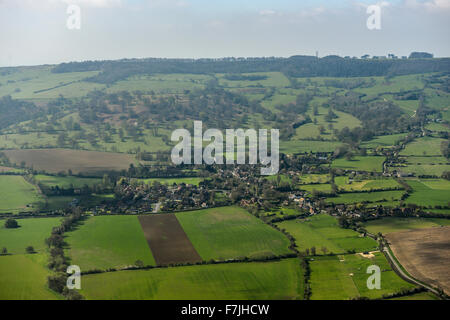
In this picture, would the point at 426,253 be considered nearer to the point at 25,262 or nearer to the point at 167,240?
the point at 167,240

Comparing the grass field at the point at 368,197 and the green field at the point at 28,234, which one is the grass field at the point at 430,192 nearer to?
the grass field at the point at 368,197

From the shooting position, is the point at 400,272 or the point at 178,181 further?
the point at 178,181

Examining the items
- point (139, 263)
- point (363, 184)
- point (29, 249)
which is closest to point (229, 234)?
point (139, 263)

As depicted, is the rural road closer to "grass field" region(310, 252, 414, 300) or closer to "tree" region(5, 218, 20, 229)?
"grass field" region(310, 252, 414, 300)

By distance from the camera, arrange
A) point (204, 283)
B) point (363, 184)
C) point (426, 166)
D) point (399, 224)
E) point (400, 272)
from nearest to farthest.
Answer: point (204, 283)
point (400, 272)
point (399, 224)
point (363, 184)
point (426, 166)

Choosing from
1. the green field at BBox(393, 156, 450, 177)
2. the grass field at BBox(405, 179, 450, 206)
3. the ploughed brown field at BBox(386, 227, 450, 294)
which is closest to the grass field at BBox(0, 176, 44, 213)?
the ploughed brown field at BBox(386, 227, 450, 294)

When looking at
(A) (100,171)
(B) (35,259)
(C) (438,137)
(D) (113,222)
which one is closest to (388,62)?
(C) (438,137)

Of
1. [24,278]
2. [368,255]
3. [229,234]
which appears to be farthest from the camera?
[229,234]
